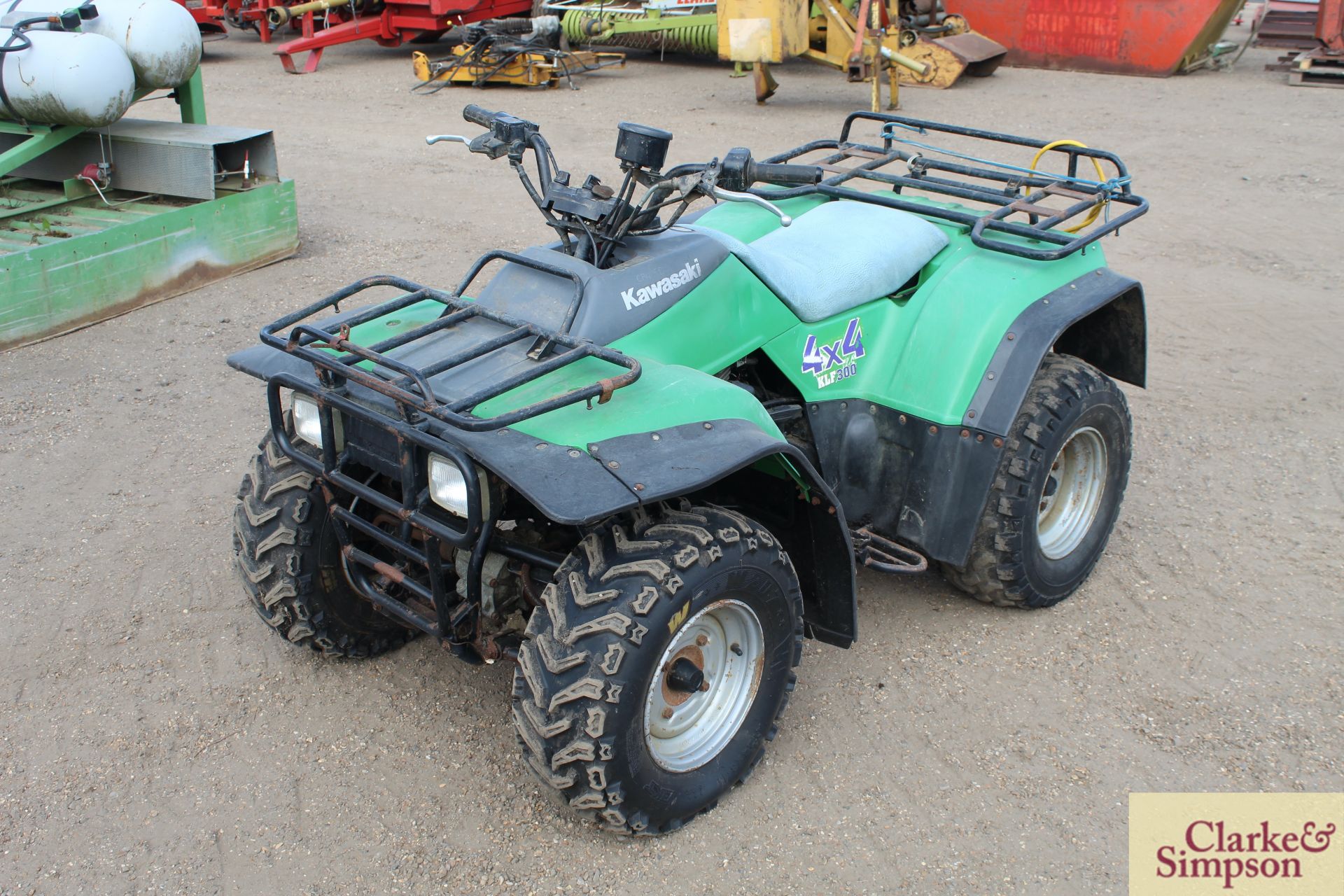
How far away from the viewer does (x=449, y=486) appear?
2670 millimetres

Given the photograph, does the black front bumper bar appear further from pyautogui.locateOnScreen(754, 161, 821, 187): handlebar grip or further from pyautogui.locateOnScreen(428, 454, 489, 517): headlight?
pyautogui.locateOnScreen(754, 161, 821, 187): handlebar grip

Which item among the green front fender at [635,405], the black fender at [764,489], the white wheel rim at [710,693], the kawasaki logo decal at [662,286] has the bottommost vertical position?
the white wheel rim at [710,693]

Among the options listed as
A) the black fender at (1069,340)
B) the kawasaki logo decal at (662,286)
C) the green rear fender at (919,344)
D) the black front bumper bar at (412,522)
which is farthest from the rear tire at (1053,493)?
the black front bumper bar at (412,522)

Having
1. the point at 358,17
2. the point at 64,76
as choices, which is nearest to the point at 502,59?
the point at 358,17

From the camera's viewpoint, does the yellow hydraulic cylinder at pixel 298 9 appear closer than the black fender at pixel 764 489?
No

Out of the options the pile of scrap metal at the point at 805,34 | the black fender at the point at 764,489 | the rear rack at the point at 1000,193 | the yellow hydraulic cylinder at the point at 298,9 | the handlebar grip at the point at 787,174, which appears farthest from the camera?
the yellow hydraulic cylinder at the point at 298,9

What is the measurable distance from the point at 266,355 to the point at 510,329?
661 mm

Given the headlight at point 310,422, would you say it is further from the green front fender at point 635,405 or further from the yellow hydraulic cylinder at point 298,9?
the yellow hydraulic cylinder at point 298,9

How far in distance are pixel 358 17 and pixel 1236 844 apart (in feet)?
47.2

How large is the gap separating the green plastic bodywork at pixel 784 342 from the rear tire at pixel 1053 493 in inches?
10.8

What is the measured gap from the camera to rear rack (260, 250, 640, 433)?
8.46 feet

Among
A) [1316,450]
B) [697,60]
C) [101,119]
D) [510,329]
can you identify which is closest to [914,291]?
[510,329]

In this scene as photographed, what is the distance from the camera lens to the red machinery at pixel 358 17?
13539 mm

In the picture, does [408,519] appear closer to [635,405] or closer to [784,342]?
[635,405]
